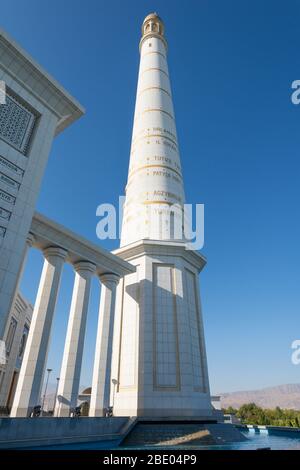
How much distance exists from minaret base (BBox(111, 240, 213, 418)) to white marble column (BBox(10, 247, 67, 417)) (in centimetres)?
585

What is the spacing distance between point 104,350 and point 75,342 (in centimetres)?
191

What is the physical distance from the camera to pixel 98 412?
1512 cm

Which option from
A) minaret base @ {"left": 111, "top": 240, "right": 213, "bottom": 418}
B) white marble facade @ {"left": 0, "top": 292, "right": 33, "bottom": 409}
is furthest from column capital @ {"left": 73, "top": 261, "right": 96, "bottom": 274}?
white marble facade @ {"left": 0, "top": 292, "right": 33, "bottom": 409}

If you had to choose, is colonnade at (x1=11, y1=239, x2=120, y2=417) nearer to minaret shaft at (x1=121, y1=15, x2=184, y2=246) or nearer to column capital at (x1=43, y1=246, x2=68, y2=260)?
column capital at (x1=43, y1=246, x2=68, y2=260)

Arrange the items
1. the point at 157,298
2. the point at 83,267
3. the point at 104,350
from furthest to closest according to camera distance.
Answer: the point at 157,298 → the point at 83,267 → the point at 104,350

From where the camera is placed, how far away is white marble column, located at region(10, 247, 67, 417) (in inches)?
480

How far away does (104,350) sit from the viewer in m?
16.3

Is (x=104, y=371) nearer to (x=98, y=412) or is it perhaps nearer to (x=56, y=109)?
(x=98, y=412)

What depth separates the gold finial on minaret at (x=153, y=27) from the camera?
1318 inches

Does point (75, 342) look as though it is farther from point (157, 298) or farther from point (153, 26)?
point (153, 26)

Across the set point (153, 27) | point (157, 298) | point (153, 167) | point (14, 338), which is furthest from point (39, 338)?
point (153, 27)

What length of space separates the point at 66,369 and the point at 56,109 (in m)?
11.4

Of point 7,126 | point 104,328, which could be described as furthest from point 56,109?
point 104,328

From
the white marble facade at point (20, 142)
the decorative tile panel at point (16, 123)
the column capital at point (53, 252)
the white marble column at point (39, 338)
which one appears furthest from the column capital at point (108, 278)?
the decorative tile panel at point (16, 123)
